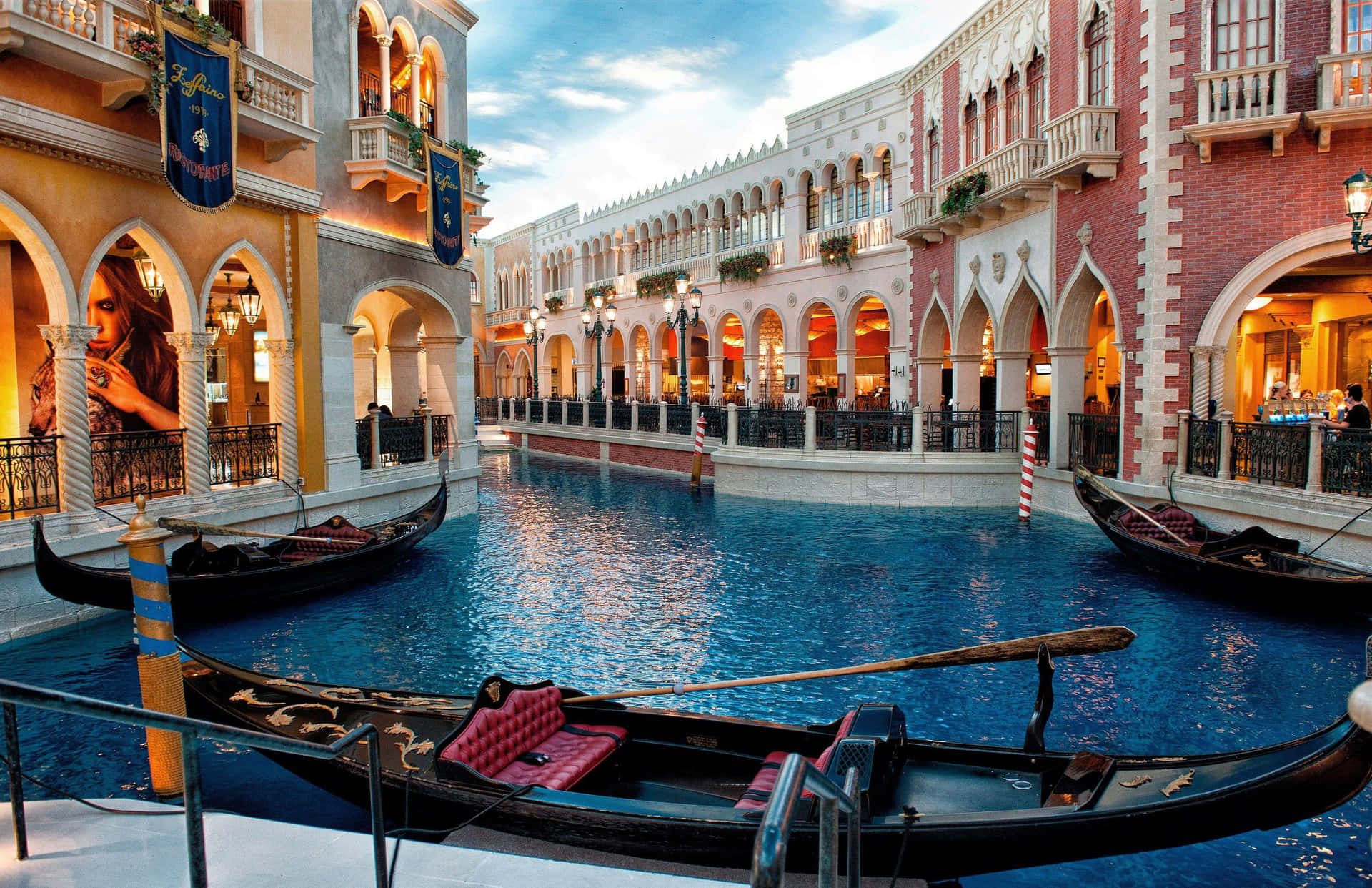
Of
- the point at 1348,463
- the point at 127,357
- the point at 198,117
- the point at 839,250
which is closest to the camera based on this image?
the point at 198,117

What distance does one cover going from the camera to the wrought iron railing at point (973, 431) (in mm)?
14031

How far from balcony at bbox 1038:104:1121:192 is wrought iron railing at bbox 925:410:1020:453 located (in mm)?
3972

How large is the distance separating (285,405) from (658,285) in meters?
15.9

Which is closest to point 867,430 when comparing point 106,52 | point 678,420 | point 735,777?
point 678,420

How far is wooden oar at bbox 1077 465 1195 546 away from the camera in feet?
29.1

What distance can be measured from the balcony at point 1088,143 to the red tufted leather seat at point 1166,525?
15.1ft

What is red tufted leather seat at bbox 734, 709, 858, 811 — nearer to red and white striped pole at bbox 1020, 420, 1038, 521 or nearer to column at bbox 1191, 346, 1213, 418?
column at bbox 1191, 346, 1213, 418

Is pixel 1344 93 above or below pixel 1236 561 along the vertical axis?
above

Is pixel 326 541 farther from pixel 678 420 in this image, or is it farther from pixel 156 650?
pixel 678 420

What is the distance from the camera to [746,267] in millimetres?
21438

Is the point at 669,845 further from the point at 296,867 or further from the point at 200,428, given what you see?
the point at 200,428

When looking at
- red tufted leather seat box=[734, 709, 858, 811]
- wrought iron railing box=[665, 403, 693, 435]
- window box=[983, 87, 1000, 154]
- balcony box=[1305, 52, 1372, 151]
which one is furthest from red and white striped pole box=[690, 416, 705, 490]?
red tufted leather seat box=[734, 709, 858, 811]

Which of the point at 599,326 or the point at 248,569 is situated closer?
the point at 248,569

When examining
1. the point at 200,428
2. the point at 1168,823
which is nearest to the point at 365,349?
the point at 200,428
